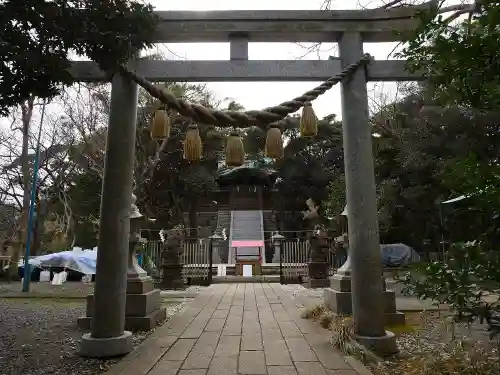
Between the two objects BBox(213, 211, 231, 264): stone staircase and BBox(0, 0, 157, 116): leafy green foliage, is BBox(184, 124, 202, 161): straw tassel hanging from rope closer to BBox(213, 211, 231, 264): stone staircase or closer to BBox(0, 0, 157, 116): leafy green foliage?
BBox(0, 0, 157, 116): leafy green foliage

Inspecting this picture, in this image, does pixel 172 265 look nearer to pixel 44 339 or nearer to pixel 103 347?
pixel 44 339

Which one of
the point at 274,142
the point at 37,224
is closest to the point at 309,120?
the point at 274,142

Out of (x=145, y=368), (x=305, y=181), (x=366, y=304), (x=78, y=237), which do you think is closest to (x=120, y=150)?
(x=145, y=368)

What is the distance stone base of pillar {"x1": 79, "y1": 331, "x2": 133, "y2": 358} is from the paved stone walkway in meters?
0.15

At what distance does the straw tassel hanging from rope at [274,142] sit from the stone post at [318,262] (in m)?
6.78

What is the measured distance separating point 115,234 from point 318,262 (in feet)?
24.0

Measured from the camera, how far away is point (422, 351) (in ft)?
12.0

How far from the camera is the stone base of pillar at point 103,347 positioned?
3602mm

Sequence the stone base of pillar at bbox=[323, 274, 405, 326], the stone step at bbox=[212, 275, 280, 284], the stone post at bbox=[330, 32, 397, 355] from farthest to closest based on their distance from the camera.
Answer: the stone step at bbox=[212, 275, 280, 284], the stone base of pillar at bbox=[323, 274, 405, 326], the stone post at bbox=[330, 32, 397, 355]

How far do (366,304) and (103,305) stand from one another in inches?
97.1

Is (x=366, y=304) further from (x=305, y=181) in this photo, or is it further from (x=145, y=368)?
(x=305, y=181)

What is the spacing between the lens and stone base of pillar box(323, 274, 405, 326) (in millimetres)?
4988

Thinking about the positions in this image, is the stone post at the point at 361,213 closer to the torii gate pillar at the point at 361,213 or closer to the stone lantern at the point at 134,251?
the torii gate pillar at the point at 361,213

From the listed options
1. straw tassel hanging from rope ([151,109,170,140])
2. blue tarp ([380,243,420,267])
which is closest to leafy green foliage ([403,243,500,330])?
straw tassel hanging from rope ([151,109,170,140])
